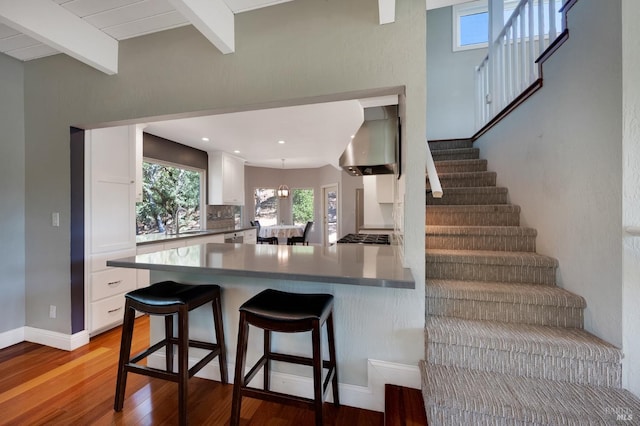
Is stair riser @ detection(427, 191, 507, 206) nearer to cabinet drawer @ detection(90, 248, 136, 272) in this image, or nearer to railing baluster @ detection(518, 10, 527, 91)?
railing baluster @ detection(518, 10, 527, 91)

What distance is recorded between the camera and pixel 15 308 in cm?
244

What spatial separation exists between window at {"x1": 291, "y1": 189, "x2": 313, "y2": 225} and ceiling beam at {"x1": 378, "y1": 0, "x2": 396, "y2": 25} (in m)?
6.59

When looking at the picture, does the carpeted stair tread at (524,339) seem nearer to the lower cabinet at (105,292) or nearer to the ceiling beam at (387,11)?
the ceiling beam at (387,11)

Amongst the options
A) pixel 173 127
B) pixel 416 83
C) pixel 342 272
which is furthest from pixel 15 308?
pixel 416 83

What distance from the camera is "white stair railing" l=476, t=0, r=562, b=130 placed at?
218 cm

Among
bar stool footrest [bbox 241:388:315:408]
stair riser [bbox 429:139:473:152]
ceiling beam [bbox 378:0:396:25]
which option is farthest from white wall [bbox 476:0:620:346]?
bar stool footrest [bbox 241:388:315:408]

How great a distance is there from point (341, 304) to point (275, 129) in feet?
9.67

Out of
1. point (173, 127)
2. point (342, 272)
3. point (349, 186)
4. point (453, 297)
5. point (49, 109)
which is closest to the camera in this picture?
point (342, 272)

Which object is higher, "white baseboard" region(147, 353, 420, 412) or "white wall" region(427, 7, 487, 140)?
"white wall" region(427, 7, 487, 140)

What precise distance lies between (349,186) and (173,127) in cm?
453

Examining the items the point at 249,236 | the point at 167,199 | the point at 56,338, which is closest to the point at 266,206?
the point at 249,236

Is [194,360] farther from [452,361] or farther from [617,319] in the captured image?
[617,319]

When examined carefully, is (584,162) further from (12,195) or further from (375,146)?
(12,195)

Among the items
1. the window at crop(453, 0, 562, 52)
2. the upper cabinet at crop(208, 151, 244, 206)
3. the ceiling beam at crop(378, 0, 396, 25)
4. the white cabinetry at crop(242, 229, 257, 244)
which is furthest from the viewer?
the white cabinetry at crop(242, 229, 257, 244)
